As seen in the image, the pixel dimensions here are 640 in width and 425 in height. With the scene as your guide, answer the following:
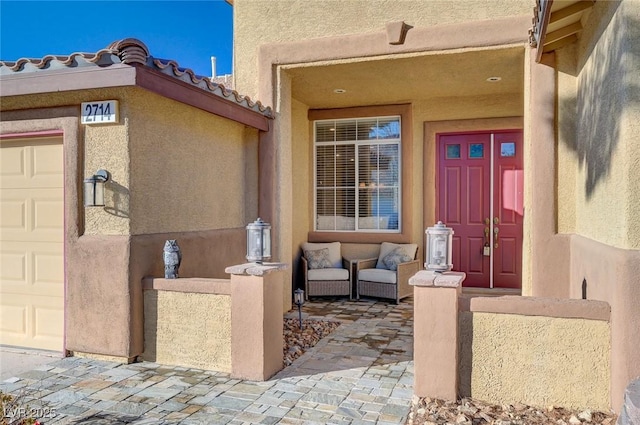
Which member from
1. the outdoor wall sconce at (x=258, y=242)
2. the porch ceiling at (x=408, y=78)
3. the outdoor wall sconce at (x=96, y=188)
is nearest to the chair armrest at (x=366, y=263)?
the porch ceiling at (x=408, y=78)

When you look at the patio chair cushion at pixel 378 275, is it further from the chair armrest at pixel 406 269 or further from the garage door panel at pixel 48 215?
the garage door panel at pixel 48 215

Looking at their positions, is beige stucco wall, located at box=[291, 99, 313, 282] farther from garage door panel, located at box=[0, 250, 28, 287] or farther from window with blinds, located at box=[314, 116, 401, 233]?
garage door panel, located at box=[0, 250, 28, 287]

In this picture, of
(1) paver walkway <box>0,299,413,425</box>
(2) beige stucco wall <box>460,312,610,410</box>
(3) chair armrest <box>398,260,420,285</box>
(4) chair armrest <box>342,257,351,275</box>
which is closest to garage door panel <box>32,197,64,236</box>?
(1) paver walkway <box>0,299,413,425</box>

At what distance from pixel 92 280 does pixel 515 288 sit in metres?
6.86

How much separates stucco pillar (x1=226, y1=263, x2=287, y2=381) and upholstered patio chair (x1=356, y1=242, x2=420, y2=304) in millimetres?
3643

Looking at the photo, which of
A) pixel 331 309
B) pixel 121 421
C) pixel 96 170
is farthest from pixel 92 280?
pixel 331 309

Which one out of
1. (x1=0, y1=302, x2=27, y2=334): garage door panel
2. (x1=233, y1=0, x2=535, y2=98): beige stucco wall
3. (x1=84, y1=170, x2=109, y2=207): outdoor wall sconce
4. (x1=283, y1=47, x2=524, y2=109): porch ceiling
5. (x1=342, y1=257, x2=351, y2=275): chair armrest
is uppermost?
(x1=233, y1=0, x2=535, y2=98): beige stucco wall

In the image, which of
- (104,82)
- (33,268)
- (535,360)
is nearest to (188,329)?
(33,268)

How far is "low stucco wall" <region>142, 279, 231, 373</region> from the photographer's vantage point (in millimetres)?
4531

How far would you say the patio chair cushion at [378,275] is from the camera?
773 cm

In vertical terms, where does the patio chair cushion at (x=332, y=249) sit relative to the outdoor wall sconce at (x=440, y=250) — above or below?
below

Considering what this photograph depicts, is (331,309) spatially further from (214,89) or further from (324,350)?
(214,89)

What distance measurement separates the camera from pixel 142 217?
4.85 meters

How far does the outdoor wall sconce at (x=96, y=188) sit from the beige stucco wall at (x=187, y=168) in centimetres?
30
